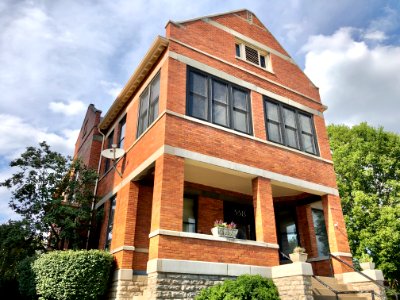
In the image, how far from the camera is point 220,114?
11.3m

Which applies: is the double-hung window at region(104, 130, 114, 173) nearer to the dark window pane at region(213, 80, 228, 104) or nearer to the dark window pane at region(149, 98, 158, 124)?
the dark window pane at region(149, 98, 158, 124)

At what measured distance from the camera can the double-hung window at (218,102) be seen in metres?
10.9

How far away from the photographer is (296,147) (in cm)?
1280

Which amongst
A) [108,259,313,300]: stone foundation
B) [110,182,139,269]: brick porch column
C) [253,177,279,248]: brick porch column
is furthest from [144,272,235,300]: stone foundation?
[253,177,279,248]: brick porch column

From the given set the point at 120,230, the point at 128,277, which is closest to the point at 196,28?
the point at 120,230

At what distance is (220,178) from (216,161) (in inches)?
70.7

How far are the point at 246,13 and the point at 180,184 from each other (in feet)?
29.2

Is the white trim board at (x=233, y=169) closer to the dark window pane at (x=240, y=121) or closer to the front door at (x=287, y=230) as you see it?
the dark window pane at (x=240, y=121)

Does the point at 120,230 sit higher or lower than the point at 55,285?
higher

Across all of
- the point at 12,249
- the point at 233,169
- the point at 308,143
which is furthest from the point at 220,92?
the point at 12,249

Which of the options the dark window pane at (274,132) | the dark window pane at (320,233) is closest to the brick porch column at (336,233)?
the dark window pane at (320,233)

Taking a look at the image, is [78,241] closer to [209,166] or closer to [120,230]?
[120,230]

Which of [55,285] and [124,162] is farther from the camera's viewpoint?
[124,162]

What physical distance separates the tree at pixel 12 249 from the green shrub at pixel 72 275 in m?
2.71
